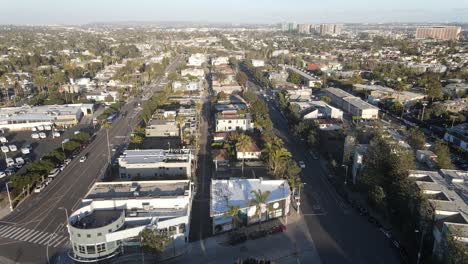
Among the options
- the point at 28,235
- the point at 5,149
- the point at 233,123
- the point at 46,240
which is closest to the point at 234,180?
the point at 46,240

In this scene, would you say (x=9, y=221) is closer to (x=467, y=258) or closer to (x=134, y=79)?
(x=467, y=258)

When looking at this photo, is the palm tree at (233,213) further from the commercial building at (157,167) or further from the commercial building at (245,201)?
the commercial building at (157,167)

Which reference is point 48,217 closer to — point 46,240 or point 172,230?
point 46,240

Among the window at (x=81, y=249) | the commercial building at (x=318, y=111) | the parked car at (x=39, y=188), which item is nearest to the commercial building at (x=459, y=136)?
the commercial building at (x=318, y=111)

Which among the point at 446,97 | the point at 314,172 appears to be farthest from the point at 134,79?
the point at 446,97

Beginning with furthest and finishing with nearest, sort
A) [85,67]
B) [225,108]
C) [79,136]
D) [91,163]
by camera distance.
Result: [85,67], [225,108], [79,136], [91,163]

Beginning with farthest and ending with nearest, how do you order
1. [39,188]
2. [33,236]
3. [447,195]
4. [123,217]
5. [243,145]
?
[243,145]
[39,188]
[33,236]
[447,195]
[123,217]
